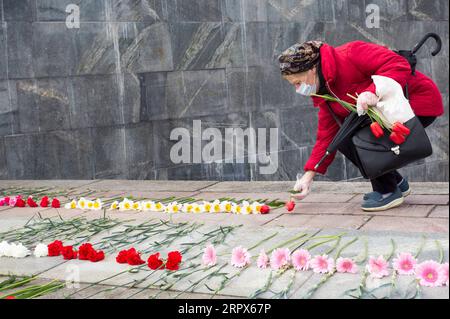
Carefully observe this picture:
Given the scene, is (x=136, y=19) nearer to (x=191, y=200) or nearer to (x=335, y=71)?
(x=191, y=200)

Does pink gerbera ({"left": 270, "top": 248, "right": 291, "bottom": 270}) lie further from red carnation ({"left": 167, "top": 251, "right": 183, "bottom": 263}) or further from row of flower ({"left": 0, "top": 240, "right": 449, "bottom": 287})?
red carnation ({"left": 167, "top": 251, "right": 183, "bottom": 263})

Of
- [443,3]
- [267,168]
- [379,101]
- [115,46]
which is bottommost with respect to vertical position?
[267,168]

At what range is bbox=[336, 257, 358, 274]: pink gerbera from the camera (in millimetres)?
3279

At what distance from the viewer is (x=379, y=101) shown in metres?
4.14

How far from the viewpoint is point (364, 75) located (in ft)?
14.5

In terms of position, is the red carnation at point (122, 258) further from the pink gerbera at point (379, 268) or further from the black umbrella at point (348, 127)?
the black umbrella at point (348, 127)

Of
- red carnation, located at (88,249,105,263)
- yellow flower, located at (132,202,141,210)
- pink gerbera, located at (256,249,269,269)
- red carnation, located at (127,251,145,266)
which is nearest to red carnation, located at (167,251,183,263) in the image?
red carnation, located at (127,251,145,266)

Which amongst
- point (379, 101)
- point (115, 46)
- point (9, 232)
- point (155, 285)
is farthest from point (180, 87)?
point (155, 285)

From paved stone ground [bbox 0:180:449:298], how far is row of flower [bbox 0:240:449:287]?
0.04 m

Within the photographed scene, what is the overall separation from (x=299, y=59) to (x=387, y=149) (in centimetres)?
78

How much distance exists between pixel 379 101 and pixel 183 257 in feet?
4.90

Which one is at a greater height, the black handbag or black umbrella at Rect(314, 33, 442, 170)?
black umbrella at Rect(314, 33, 442, 170)

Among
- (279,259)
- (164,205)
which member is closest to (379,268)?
(279,259)

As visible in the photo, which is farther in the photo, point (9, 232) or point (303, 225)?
point (9, 232)
